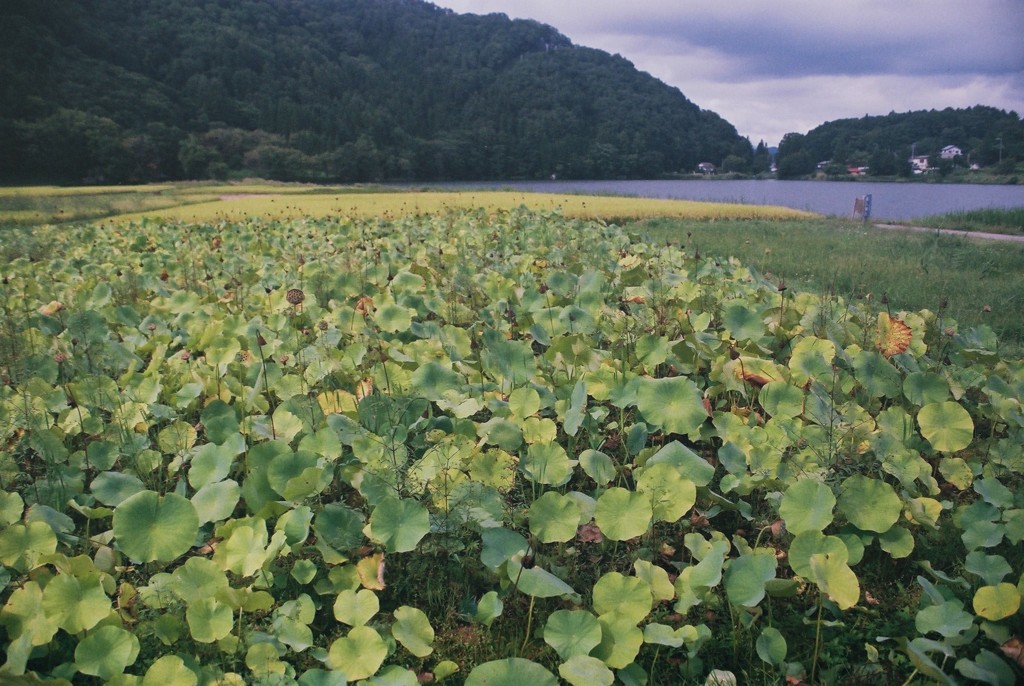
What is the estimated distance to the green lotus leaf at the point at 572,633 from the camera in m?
1.30

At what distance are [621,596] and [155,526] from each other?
3.44 ft

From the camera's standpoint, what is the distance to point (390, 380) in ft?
7.42

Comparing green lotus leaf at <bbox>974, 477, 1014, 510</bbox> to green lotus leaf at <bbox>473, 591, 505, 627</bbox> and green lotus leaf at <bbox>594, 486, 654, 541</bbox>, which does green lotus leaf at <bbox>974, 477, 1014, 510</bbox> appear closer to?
green lotus leaf at <bbox>594, 486, 654, 541</bbox>

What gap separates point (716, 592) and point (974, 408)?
137cm

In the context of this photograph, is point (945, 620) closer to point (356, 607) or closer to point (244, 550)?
point (356, 607)

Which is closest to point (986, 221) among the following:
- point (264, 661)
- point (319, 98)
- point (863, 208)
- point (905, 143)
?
point (863, 208)

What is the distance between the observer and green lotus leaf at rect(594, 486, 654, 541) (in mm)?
1538

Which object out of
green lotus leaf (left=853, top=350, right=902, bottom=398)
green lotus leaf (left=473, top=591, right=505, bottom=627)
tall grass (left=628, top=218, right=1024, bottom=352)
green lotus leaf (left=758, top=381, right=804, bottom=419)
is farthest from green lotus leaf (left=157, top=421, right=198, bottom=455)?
Answer: tall grass (left=628, top=218, right=1024, bottom=352)

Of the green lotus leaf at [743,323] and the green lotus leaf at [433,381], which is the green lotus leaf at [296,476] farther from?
the green lotus leaf at [743,323]

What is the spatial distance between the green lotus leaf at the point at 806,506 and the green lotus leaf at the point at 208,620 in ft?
4.18

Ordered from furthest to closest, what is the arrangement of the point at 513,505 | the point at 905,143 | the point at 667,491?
the point at 905,143
the point at 513,505
the point at 667,491

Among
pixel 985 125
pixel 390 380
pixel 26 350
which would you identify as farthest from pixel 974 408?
pixel 985 125

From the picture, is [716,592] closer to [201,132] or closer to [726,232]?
[726,232]

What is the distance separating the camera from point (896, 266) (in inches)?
264
